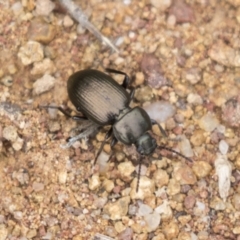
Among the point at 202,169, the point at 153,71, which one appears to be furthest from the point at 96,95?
the point at 202,169

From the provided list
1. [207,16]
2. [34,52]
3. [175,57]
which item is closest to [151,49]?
[175,57]

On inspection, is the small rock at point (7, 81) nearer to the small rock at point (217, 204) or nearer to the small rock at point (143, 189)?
the small rock at point (143, 189)

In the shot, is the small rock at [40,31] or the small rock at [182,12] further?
the small rock at [182,12]

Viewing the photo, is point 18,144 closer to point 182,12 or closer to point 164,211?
point 164,211

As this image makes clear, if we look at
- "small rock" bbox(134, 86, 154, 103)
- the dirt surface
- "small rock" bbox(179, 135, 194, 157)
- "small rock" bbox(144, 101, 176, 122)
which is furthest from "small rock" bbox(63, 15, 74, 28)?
"small rock" bbox(179, 135, 194, 157)

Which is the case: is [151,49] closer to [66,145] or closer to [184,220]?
[66,145]

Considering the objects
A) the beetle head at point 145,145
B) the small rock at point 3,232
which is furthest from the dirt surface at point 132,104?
the beetle head at point 145,145
